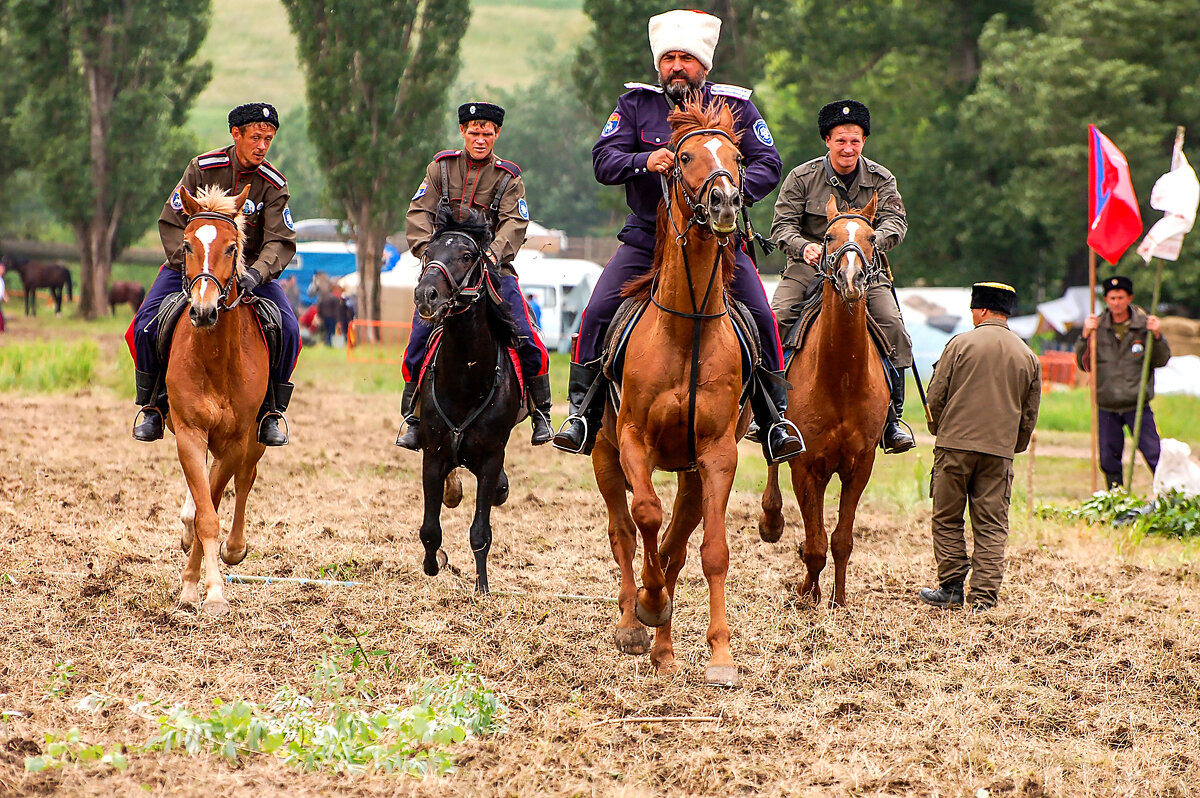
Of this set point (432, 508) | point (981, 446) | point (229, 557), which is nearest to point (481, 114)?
point (432, 508)

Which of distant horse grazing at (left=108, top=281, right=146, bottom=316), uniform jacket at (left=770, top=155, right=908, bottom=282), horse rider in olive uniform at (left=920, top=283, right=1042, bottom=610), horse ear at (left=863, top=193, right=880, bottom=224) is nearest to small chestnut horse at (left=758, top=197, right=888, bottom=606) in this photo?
horse ear at (left=863, top=193, right=880, bottom=224)

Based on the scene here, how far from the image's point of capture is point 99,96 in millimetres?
37688

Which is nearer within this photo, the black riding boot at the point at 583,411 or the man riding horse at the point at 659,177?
the man riding horse at the point at 659,177

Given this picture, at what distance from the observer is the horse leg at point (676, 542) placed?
639cm

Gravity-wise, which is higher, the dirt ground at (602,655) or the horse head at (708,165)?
the horse head at (708,165)

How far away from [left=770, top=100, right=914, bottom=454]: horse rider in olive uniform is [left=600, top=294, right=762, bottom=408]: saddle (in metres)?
1.84

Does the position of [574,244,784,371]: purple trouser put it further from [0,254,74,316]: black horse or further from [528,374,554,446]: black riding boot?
[0,254,74,316]: black horse

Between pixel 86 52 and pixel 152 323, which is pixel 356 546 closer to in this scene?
pixel 152 323

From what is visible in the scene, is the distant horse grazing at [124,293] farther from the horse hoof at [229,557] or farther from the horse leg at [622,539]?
the horse leg at [622,539]

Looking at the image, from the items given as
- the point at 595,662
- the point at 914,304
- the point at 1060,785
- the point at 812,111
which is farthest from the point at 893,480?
the point at 812,111

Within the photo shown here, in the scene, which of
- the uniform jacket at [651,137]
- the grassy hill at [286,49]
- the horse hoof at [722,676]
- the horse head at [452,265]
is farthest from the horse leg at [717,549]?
the grassy hill at [286,49]

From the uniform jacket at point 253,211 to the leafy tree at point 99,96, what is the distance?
3182 cm

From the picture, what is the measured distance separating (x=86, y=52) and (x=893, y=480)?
30.9 m

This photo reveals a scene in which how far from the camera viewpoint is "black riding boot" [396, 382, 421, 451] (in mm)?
8281
